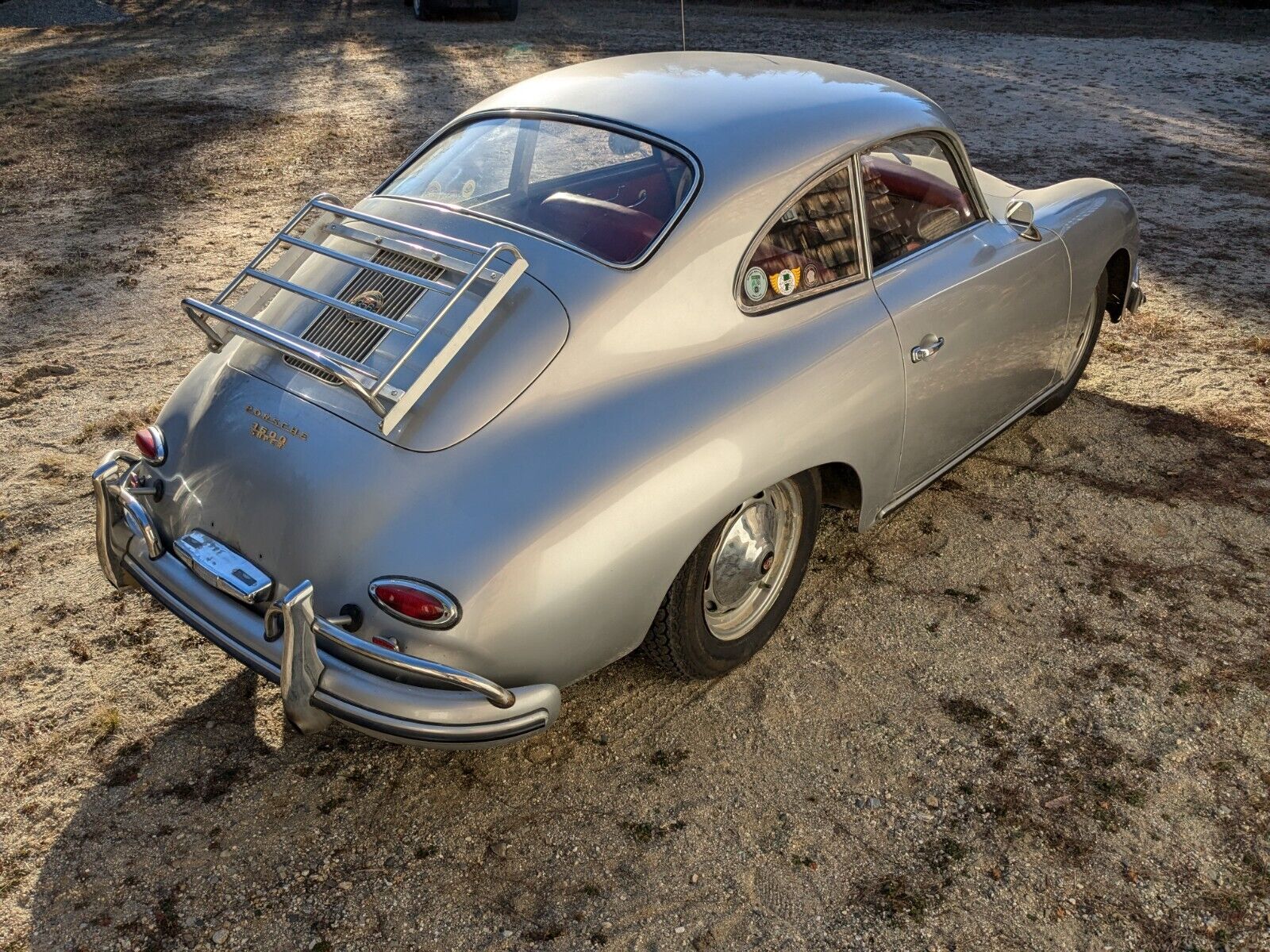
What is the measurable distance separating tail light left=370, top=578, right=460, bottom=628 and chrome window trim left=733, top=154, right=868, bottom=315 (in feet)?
4.15

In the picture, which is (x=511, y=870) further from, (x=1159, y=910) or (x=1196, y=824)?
(x=1196, y=824)

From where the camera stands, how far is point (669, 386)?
295 cm

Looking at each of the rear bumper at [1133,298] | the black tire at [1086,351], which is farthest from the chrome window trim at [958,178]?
the rear bumper at [1133,298]

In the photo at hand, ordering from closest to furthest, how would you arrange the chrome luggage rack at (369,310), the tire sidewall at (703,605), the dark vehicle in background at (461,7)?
→ 1. the chrome luggage rack at (369,310)
2. the tire sidewall at (703,605)
3. the dark vehicle in background at (461,7)

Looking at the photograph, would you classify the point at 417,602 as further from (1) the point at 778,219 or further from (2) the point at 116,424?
(2) the point at 116,424

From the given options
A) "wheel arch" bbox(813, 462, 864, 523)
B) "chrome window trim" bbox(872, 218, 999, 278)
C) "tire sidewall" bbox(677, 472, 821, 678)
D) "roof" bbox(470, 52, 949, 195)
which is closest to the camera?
"tire sidewall" bbox(677, 472, 821, 678)

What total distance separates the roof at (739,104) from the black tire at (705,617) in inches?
39.9

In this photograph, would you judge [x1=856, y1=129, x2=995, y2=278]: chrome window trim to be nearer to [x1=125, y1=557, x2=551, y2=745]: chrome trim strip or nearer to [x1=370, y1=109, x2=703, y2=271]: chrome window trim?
[x1=370, y1=109, x2=703, y2=271]: chrome window trim

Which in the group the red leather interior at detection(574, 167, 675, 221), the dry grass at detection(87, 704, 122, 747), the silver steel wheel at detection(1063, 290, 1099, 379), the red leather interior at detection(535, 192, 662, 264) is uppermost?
the red leather interior at detection(574, 167, 675, 221)

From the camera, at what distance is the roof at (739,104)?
10.9 feet

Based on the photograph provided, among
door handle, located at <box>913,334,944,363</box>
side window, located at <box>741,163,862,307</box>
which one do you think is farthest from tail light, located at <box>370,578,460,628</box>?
door handle, located at <box>913,334,944,363</box>

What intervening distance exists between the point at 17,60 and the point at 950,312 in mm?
13879

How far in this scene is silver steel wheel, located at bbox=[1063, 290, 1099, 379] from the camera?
4.77 m

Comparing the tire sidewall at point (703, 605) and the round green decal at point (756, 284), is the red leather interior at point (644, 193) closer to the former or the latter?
the round green decal at point (756, 284)
